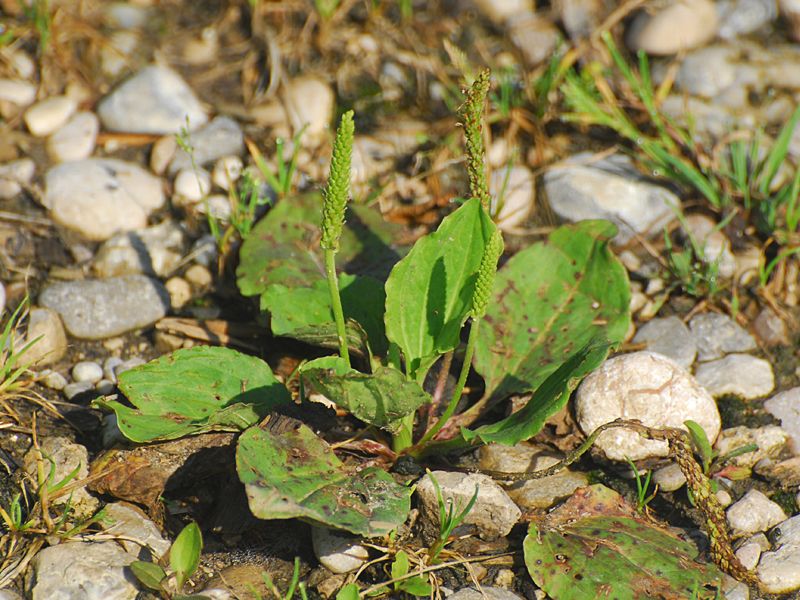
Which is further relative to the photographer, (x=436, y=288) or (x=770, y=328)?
(x=770, y=328)

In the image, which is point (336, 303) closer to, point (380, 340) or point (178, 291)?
point (380, 340)

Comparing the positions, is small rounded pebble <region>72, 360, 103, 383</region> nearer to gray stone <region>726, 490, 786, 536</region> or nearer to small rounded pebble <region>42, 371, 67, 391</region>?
small rounded pebble <region>42, 371, 67, 391</region>

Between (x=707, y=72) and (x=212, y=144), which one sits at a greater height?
(x=707, y=72)

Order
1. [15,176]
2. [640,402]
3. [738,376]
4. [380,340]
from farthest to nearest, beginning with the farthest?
[15,176] < [738,376] < [380,340] < [640,402]

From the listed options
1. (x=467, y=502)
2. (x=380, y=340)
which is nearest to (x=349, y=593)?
(x=467, y=502)

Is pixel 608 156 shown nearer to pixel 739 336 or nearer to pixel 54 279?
pixel 739 336

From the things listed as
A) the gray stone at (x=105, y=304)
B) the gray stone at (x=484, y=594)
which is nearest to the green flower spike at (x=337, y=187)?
the gray stone at (x=484, y=594)

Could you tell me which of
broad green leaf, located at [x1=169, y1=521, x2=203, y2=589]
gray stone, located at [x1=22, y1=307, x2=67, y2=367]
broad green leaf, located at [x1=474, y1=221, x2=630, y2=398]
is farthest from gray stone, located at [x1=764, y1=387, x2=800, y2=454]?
gray stone, located at [x1=22, y1=307, x2=67, y2=367]

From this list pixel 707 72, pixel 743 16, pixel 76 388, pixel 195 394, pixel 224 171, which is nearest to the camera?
pixel 195 394
